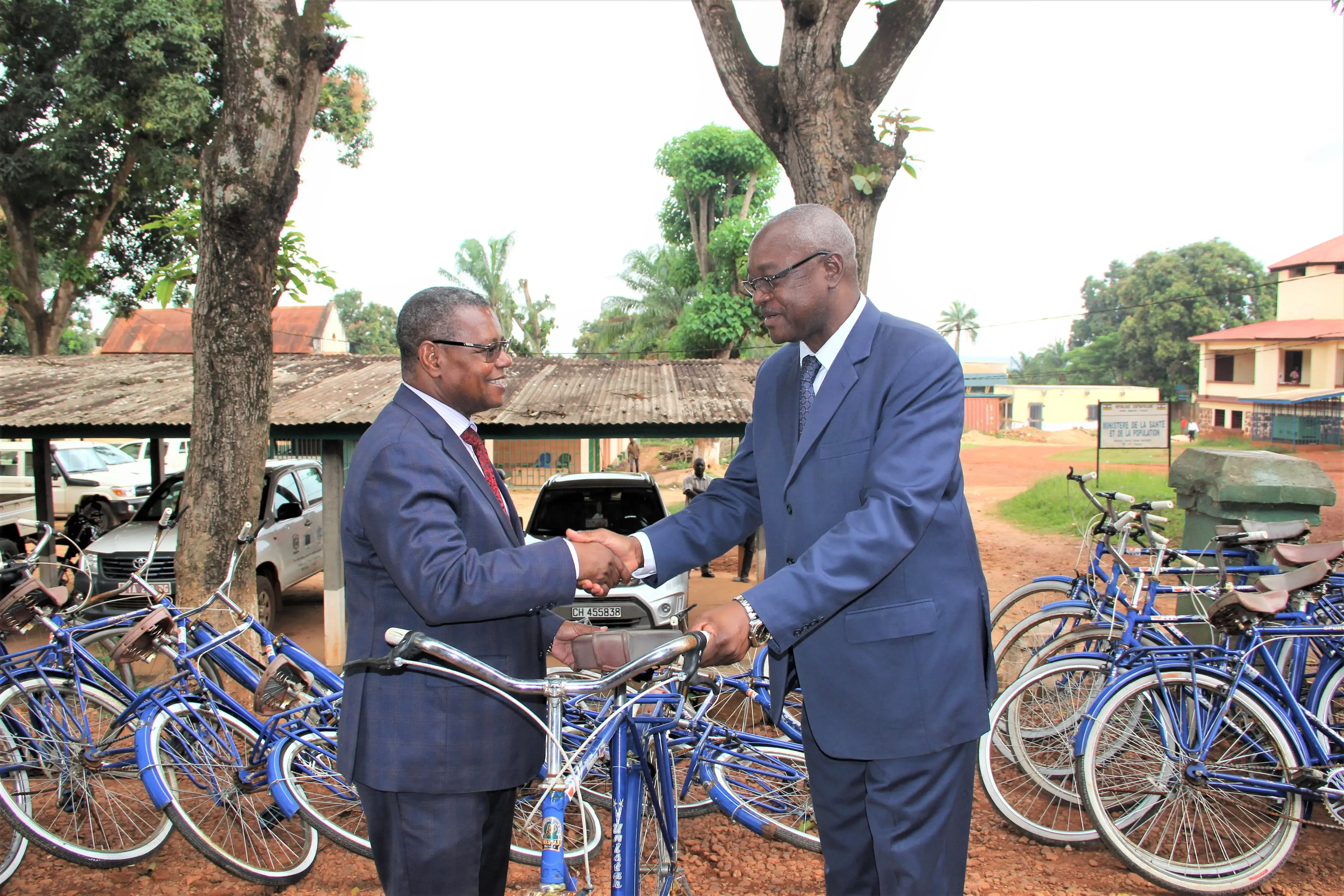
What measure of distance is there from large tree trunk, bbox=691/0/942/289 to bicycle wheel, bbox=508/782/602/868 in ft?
11.2

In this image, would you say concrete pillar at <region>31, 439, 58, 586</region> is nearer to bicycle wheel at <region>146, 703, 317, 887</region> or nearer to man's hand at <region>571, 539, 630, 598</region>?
bicycle wheel at <region>146, 703, 317, 887</region>

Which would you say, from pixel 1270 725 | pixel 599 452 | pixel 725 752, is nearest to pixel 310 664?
pixel 725 752

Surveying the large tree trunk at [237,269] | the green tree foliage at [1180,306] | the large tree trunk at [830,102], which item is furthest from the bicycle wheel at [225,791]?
the green tree foliage at [1180,306]

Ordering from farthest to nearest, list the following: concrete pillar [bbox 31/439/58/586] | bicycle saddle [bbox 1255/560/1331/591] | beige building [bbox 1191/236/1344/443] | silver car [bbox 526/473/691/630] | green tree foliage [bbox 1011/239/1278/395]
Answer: green tree foliage [bbox 1011/239/1278/395], beige building [bbox 1191/236/1344/443], concrete pillar [bbox 31/439/58/586], silver car [bbox 526/473/691/630], bicycle saddle [bbox 1255/560/1331/591]

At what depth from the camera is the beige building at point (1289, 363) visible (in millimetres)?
29578

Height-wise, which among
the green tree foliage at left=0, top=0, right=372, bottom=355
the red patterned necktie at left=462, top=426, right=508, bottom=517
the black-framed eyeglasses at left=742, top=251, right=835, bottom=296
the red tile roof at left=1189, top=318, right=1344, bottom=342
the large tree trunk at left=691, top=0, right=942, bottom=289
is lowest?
the red patterned necktie at left=462, top=426, right=508, bottom=517

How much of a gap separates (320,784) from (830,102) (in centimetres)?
445

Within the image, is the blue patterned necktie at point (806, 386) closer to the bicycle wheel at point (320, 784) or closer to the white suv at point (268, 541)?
the bicycle wheel at point (320, 784)

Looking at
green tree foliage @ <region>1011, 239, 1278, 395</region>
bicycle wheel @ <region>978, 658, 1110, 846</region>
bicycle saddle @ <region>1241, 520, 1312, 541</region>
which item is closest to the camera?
bicycle wheel @ <region>978, 658, 1110, 846</region>

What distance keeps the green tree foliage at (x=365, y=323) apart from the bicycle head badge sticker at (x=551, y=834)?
54.8 metres

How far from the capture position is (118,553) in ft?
28.0

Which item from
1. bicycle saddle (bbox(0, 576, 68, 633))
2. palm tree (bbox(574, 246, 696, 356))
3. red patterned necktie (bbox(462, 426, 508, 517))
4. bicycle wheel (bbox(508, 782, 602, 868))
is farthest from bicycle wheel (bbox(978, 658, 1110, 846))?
palm tree (bbox(574, 246, 696, 356))

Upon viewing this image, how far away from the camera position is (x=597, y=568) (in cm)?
213

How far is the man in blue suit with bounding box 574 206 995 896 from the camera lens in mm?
1951
